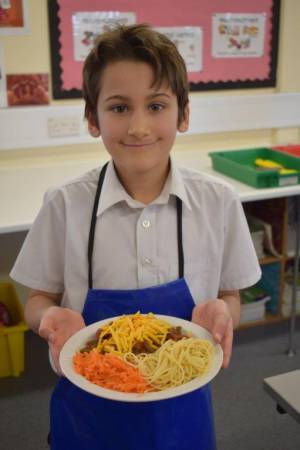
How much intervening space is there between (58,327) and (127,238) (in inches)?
10.1

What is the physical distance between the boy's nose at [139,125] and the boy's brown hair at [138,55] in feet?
0.26

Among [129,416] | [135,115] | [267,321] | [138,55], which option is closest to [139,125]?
[135,115]

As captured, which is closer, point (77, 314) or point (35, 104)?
point (77, 314)

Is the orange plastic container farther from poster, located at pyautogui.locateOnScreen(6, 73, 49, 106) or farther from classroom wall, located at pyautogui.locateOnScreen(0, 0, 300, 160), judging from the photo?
poster, located at pyautogui.locateOnScreen(6, 73, 49, 106)

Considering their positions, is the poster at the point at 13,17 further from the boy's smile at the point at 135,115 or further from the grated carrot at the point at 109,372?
the grated carrot at the point at 109,372

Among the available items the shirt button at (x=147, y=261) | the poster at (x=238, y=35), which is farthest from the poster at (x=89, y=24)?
the shirt button at (x=147, y=261)

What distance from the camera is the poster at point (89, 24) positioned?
252cm

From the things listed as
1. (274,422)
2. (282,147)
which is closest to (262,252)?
(282,147)

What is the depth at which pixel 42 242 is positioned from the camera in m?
1.24

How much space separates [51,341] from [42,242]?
0.84ft

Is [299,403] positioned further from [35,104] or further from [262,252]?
[35,104]

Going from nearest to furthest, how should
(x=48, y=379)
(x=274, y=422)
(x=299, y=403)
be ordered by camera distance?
(x=299, y=403) < (x=274, y=422) < (x=48, y=379)

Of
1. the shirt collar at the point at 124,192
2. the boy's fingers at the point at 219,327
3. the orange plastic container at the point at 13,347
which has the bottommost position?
the orange plastic container at the point at 13,347

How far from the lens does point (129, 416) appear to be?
1.04m
